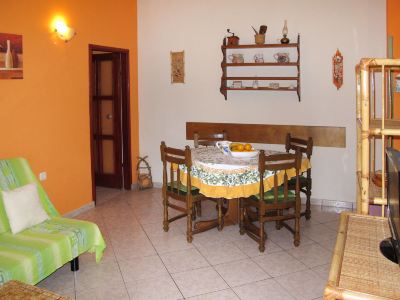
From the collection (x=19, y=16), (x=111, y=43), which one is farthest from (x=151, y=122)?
(x=19, y=16)

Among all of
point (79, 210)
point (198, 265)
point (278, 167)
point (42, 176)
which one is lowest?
point (198, 265)

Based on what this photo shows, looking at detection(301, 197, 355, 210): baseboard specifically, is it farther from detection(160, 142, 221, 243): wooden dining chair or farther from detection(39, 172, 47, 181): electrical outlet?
detection(39, 172, 47, 181): electrical outlet

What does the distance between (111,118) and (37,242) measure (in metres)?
3.21

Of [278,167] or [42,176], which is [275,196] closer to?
[278,167]

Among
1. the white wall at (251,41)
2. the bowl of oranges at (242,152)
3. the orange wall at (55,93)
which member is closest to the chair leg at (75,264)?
the orange wall at (55,93)

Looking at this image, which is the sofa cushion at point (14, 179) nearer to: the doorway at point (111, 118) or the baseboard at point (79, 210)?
the baseboard at point (79, 210)

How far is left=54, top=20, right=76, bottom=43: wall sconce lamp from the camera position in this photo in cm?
431

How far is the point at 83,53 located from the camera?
478cm

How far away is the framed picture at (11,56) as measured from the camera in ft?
12.1

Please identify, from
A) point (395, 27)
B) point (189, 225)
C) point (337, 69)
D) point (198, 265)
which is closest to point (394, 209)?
point (198, 265)

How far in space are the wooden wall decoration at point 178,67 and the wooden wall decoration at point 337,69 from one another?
201 centimetres

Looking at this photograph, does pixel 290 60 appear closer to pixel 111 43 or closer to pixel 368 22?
pixel 368 22

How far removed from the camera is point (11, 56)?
3.78 metres

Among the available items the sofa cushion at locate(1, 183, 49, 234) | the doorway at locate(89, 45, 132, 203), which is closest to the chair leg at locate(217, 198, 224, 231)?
the sofa cushion at locate(1, 183, 49, 234)
